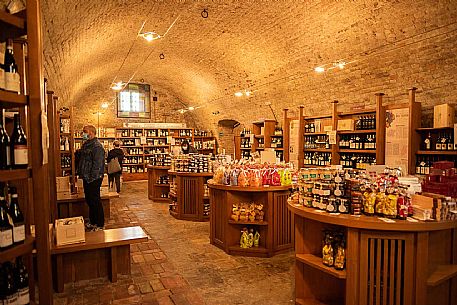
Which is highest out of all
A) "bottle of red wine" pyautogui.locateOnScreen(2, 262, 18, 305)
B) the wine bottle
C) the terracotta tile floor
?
the wine bottle

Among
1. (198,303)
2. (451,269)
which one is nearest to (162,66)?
(198,303)

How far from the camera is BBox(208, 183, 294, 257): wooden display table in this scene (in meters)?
4.60

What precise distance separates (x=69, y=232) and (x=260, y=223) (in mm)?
2401

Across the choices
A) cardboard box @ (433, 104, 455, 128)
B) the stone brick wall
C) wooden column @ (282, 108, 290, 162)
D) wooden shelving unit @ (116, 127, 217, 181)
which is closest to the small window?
wooden shelving unit @ (116, 127, 217, 181)

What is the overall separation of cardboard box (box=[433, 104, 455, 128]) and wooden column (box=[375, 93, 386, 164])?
102 cm

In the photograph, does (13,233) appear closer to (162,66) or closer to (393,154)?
(393,154)

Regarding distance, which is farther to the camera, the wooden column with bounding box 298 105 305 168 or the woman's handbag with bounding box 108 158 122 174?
the woman's handbag with bounding box 108 158 122 174

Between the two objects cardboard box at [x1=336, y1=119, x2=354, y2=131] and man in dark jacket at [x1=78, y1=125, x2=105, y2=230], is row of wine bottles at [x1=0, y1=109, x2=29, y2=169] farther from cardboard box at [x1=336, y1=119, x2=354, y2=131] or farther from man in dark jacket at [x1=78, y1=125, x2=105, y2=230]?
cardboard box at [x1=336, y1=119, x2=354, y2=131]

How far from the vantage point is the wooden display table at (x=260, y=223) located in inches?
181

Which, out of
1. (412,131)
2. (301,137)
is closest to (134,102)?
(301,137)

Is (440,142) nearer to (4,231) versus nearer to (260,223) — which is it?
(260,223)

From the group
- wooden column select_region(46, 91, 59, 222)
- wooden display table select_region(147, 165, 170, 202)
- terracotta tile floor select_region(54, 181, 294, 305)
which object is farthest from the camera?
wooden display table select_region(147, 165, 170, 202)

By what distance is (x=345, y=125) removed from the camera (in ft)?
23.9

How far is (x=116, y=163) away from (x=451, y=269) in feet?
27.8
